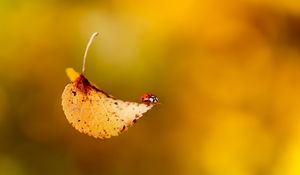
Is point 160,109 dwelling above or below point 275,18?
below

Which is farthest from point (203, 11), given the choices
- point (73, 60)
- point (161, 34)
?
point (73, 60)

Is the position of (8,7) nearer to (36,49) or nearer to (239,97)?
(36,49)

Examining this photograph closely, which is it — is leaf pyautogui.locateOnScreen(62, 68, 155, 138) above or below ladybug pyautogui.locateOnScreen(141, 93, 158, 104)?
below

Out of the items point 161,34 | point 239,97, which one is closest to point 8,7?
point 161,34
